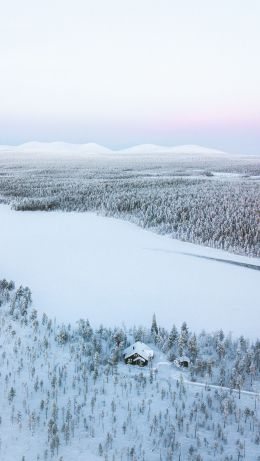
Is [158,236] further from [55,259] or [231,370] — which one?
[231,370]

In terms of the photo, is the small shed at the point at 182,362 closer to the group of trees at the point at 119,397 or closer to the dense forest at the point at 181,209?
the group of trees at the point at 119,397

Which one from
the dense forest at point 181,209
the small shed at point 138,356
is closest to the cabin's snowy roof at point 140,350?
the small shed at point 138,356

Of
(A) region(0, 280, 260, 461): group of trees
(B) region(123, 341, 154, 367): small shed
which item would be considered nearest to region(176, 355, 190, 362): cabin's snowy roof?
(A) region(0, 280, 260, 461): group of trees

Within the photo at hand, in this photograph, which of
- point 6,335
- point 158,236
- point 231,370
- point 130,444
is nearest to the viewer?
point 130,444

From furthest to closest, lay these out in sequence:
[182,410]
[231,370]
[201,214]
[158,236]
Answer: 1. [201,214]
2. [158,236]
3. [231,370]
4. [182,410]

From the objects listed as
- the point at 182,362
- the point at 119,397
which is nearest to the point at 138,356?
the point at 182,362

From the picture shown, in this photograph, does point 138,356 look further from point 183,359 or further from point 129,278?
point 129,278

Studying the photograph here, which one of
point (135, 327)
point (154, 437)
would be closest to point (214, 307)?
point (135, 327)
